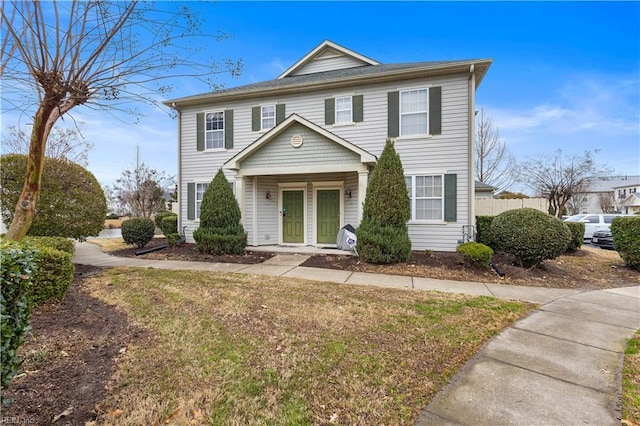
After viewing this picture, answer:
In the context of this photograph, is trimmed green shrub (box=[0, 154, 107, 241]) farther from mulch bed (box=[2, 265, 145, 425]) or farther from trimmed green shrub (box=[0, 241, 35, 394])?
trimmed green shrub (box=[0, 241, 35, 394])

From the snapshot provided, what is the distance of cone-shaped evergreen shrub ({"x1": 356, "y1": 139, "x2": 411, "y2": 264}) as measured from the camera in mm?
8016

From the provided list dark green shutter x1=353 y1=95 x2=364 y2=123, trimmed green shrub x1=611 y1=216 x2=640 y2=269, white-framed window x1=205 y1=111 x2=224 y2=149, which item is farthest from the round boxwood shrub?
white-framed window x1=205 y1=111 x2=224 y2=149

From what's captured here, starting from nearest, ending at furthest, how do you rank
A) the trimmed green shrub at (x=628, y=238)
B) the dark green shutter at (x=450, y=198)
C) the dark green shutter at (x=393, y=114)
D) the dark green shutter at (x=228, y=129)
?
1. the trimmed green shrub at (x=628, y=238)
2. the dark green shutter at (x=450, y=198)
3. the dark green shutter at (x=393, y=114)
4. the dark green shutter at (x=228, y=129)

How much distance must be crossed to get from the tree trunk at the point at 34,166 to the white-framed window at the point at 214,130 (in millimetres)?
8001

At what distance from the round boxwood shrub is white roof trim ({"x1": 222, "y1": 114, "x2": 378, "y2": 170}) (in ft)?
13.4

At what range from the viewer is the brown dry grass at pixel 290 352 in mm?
2316

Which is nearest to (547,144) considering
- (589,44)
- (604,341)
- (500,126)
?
(500,126)

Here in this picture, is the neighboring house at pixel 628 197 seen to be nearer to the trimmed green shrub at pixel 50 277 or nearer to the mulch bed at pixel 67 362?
the mulch bed at pixel 67 362

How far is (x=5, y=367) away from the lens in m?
1.74

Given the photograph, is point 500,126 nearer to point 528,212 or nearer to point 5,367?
point 528,212

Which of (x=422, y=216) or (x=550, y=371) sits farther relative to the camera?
(x=422, y=216)

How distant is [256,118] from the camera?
1170 centimetres

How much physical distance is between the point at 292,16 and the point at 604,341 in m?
9.39

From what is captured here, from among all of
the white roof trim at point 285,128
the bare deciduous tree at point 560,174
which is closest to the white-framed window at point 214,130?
the white roof trim at point 285,128
